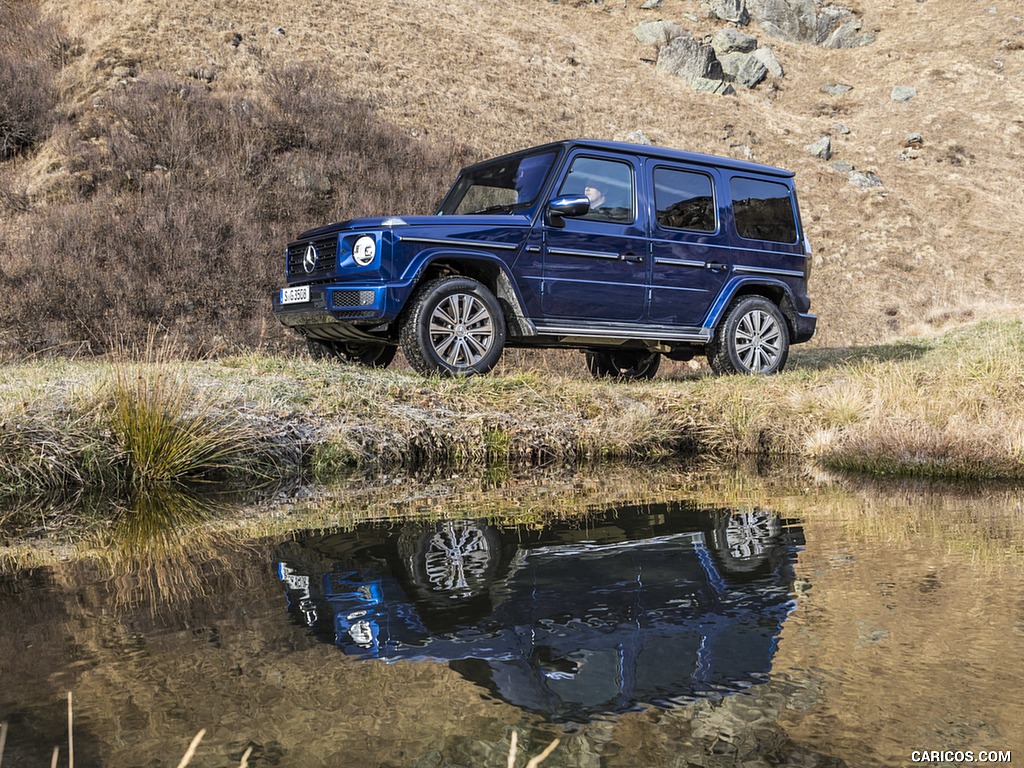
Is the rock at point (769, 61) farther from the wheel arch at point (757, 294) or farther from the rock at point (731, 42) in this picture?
the wheel arch at point (757, 294)

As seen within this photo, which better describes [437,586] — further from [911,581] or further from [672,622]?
[911,581]

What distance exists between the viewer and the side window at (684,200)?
9439mm

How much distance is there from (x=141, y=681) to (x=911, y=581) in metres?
2.68

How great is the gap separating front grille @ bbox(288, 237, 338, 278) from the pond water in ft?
12.0

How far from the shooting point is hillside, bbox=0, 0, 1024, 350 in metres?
18.0

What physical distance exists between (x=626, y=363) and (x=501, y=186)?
11.8 ft

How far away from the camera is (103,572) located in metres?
3.97

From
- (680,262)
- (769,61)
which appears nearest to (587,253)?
(680,262)

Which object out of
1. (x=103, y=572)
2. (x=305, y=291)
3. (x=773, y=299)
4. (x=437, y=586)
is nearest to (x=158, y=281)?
(x=305, y=291)

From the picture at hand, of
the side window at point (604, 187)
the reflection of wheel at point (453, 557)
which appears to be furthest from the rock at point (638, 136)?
the reflection of wheel at point (453, 557)

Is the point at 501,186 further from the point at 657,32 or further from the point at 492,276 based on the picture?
the point at 657,32

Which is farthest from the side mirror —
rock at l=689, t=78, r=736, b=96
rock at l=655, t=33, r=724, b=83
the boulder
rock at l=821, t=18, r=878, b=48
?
rock at l=821, t=18, r=878, b=48

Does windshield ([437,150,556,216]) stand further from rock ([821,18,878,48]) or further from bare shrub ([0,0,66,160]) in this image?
rock ([821,18,878,48])

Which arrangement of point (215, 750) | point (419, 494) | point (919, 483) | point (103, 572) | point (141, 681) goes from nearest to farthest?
1. point (215, 750)
2. point (141, 681)
3. point (103, 572)
4. point (419, 494)
5. point (919, 483)
